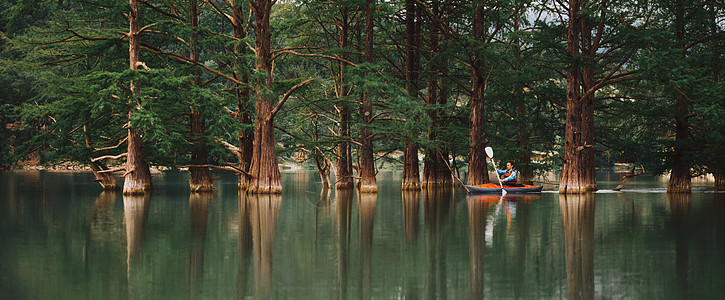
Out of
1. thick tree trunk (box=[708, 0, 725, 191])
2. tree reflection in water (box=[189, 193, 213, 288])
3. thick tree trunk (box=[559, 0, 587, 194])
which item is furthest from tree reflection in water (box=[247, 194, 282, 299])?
thick tree trunk (box=[708, 0, 725, 191])

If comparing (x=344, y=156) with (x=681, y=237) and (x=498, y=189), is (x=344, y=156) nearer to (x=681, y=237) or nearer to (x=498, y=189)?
(x=498, y=189)

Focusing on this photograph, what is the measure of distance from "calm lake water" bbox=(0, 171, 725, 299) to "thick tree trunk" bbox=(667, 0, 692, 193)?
10.6 metres

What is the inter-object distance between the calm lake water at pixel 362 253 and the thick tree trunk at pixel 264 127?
7450 mm

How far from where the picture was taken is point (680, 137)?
34.0 metres

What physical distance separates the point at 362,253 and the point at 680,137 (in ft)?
84.3

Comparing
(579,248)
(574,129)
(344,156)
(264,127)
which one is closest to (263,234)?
(579,248)

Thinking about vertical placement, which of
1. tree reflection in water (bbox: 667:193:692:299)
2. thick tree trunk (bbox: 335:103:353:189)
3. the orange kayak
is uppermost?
thick tree trunk (bbox: 335:103:353:189)

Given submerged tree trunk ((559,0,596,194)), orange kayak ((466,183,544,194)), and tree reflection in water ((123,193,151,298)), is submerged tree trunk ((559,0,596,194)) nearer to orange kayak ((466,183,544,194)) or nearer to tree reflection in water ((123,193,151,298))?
orange kayak ((466,183,544,194))

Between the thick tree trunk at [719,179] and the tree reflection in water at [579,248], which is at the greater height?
the thick tree trunk at [719,179]

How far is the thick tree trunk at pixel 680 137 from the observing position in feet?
107

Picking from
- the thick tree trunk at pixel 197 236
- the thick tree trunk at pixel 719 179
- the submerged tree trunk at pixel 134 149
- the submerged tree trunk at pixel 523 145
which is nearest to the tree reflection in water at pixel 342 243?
the thick tree trunk at pixel 197 236

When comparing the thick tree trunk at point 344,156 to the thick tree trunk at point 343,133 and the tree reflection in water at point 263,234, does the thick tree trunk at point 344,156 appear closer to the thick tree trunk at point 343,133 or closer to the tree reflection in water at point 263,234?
the thick tree trunk at point 343,133

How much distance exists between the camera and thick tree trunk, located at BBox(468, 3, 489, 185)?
3506cm

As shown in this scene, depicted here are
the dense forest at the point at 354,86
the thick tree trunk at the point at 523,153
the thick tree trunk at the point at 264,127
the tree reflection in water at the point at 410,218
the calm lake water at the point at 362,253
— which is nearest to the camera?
the calm lake water at the point at 362,253
